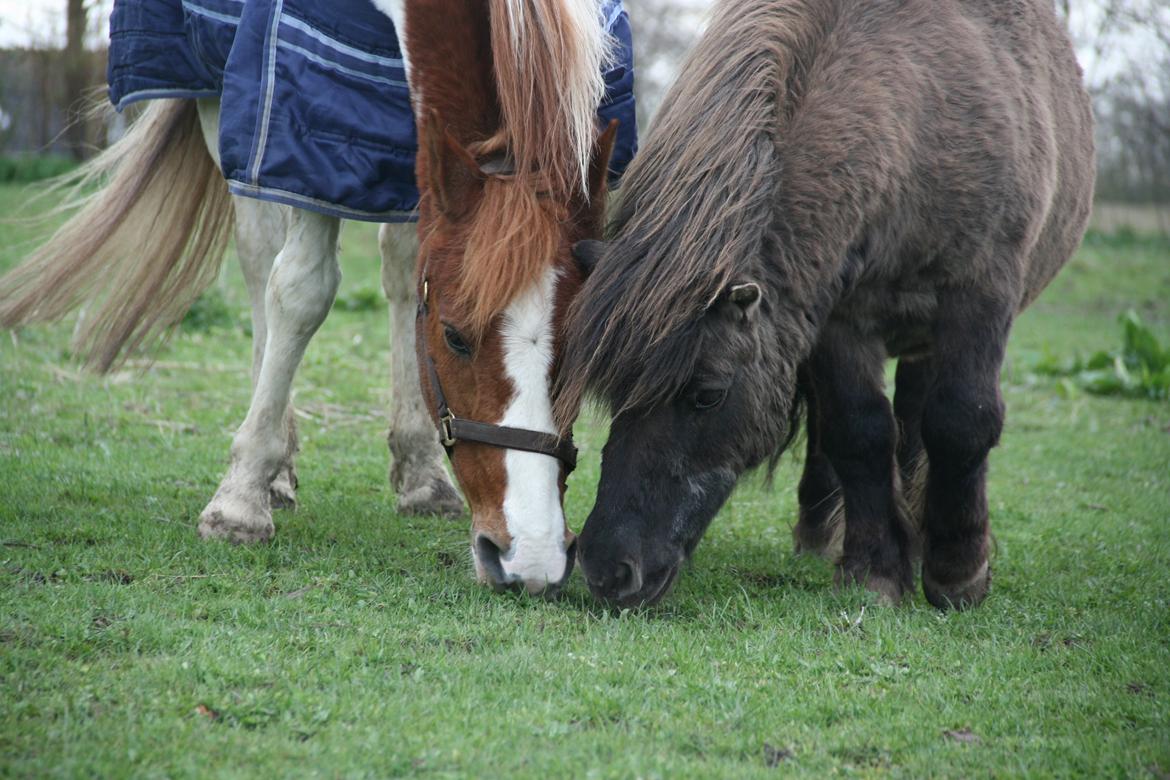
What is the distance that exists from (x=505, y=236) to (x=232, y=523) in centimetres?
146

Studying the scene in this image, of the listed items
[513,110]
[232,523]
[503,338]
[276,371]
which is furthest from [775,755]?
[276,371]

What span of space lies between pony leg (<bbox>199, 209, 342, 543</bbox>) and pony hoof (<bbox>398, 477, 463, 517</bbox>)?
0.73m

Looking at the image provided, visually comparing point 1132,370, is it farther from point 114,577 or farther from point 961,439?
point 114,577

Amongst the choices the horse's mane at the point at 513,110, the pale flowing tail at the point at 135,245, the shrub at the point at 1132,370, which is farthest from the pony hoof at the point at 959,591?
the shrub at the point at 1132,370

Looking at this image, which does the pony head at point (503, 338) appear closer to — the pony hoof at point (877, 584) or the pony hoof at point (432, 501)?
the pony hoof at point (877, 584)

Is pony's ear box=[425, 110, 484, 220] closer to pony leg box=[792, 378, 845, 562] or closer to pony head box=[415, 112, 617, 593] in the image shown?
pony head box=[415, 112, 617, 593]

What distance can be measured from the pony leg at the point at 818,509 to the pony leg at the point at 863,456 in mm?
323

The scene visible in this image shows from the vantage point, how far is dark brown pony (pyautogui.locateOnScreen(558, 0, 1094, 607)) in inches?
118

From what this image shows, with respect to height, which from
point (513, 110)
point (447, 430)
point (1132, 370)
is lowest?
point (1132, 370)

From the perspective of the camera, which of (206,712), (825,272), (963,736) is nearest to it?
(206,712)

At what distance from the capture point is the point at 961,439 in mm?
3406

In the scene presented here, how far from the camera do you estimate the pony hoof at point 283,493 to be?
172 inches

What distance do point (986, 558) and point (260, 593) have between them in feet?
7.46

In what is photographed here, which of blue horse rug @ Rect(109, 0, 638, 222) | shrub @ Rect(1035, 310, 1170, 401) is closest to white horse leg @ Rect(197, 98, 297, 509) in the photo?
blue horse rug @ Rect(109, 0, 638, 222)
